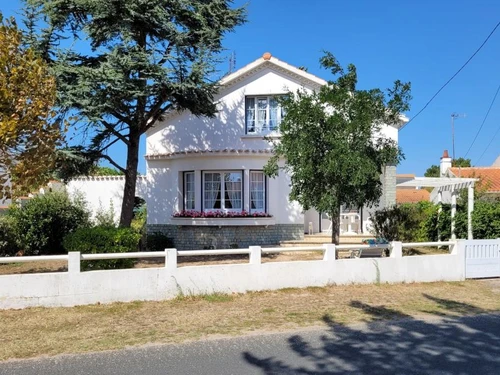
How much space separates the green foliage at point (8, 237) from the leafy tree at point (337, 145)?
354 inches

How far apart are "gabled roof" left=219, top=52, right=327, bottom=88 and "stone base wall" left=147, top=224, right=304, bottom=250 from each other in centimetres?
563

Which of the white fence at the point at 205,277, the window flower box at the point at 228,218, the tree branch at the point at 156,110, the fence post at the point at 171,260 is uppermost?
the tree branch at the point at 156,110

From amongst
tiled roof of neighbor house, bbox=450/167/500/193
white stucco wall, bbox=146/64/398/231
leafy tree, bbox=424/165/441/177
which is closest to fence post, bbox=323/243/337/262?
white stucco wall, bbox=146/64/398/231

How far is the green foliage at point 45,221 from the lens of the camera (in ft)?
47.9

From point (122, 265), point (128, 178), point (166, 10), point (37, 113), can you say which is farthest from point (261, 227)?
point (37, 113)

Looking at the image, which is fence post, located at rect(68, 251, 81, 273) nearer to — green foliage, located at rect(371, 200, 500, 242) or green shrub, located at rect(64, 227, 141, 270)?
green shrub, located at rect(64, 227, 141, 270)

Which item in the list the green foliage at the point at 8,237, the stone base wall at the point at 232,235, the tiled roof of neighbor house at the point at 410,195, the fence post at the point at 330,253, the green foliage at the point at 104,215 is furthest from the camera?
the tiled roof of neighbor house at the point at 410,195

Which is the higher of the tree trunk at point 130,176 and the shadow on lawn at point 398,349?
the tree trunk at point 130,176

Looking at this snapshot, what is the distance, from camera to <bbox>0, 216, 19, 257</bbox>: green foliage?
562 inches

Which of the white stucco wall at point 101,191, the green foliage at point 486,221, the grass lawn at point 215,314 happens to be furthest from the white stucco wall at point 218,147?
the grass lawn at point 215,314

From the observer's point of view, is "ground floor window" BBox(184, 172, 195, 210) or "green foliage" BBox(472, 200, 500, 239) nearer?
"green foliage" BBox(472, 200, 500, 239)

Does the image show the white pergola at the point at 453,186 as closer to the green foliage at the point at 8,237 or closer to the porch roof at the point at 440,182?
the porch roof at the point at 440,182

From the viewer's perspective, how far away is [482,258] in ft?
38.5

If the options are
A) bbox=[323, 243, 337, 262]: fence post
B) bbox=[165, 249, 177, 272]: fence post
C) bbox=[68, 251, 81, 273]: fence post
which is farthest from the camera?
bbox=[323, 243, 337, 262]: fence post
